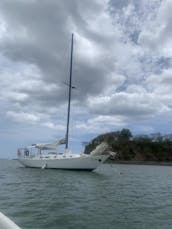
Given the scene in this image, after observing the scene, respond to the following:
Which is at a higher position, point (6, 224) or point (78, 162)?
point (78, 162)

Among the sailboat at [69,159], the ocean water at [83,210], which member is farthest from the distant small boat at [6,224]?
the sailboat at [69,159]

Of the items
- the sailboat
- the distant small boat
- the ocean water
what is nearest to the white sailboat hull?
the sailboat

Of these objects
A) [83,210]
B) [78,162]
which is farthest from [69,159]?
[83,210]

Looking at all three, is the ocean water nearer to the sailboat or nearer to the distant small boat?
the distant small boat

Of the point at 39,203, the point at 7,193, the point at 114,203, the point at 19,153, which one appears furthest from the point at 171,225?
the point at 19,153

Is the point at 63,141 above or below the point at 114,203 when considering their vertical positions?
above

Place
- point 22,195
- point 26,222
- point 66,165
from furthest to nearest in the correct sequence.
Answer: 1. point 66,165
2. point 22,195
3. point 26,222

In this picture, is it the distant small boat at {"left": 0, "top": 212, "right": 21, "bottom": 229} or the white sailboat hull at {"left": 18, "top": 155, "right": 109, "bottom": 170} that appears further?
the white sailboat hull at {"left": 18, "top": 155, "right": 109, "bottom": 170}

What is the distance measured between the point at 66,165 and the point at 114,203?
30.2 meters

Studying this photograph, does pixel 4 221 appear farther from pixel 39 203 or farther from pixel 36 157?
pixel 36 157

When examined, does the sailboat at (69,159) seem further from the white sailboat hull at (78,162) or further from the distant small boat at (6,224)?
the distant small boat at (6,224)

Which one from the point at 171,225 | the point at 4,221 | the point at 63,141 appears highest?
the point at 63,141

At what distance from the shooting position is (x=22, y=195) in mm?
24594

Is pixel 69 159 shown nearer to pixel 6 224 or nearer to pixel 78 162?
pixel 78 162
